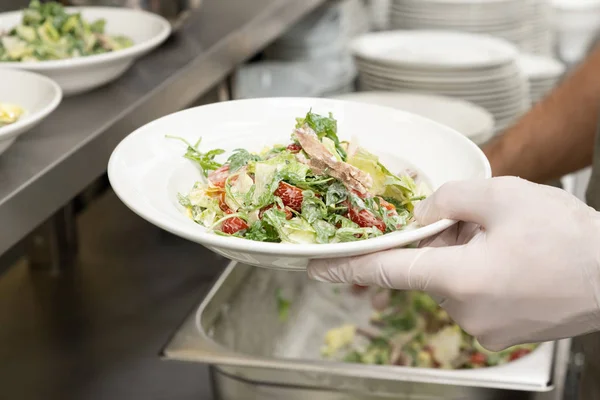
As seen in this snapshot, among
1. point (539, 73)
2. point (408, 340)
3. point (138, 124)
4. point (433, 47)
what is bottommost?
point (408, 340)

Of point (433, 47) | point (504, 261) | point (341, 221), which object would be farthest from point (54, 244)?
point (433, 47)

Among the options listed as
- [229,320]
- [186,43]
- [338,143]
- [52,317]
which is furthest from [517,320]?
[52,317]

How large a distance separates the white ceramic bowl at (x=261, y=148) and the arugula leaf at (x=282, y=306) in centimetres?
56

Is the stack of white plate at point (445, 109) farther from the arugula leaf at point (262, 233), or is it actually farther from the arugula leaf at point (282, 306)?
the arugula leaf at point (262, 233)

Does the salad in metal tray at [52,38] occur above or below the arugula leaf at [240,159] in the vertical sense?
above

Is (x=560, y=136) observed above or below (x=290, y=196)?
below

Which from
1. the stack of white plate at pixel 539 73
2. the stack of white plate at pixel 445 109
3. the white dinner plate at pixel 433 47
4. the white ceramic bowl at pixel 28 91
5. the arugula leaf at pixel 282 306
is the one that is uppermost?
the white ceramic bowl at pixel 28 91

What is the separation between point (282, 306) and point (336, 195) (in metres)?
0.69

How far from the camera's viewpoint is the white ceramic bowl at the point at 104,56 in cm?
103

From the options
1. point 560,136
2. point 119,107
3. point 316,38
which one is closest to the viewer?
point 119,107

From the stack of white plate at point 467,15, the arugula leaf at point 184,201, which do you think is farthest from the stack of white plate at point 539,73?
the arugula leaf at point 184,201

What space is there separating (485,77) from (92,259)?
1.04 meters

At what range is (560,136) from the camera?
1.33m

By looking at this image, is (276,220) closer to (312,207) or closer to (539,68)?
(312,207)
